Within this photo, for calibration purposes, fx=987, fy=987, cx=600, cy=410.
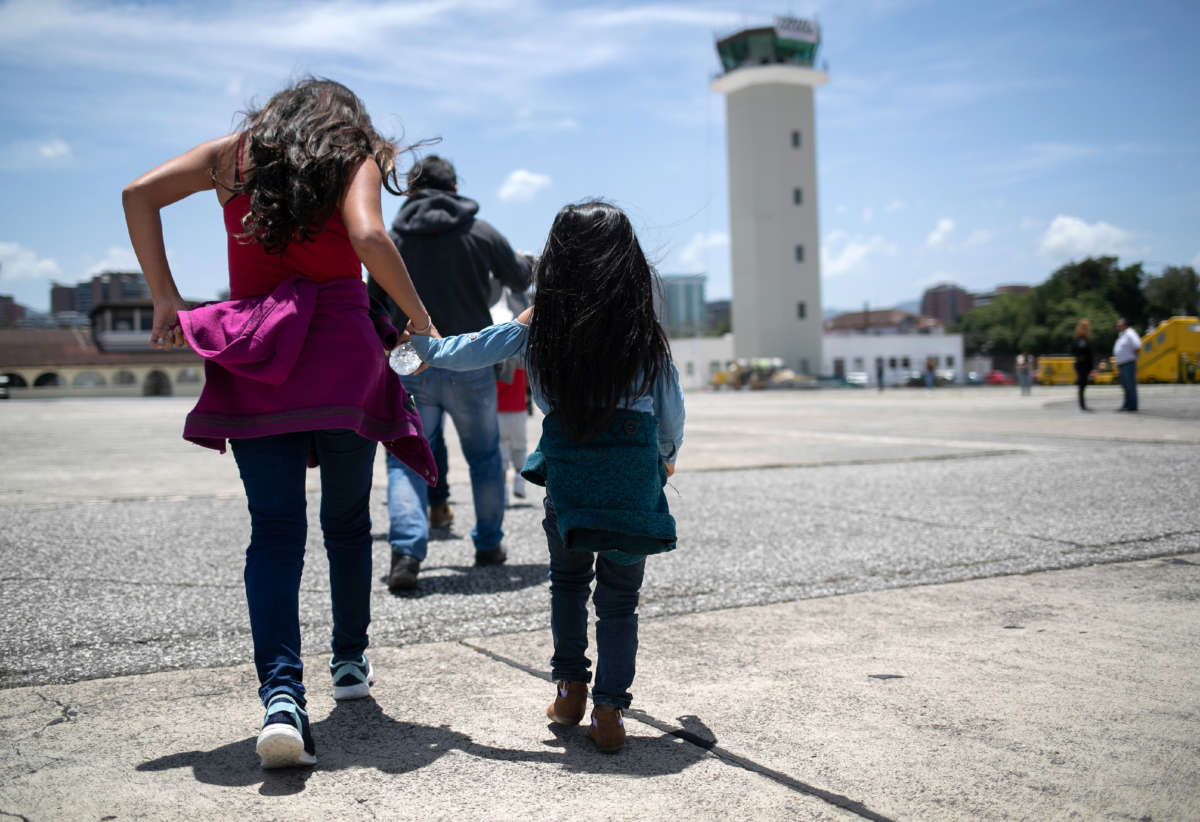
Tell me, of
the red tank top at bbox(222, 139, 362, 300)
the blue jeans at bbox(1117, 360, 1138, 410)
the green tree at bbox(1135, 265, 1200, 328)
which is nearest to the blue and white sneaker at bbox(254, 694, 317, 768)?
the red tank top at bbox(222, 139, 362, 300)

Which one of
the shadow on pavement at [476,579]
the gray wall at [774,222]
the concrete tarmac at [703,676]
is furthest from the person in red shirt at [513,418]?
the gray wall at [774,222]

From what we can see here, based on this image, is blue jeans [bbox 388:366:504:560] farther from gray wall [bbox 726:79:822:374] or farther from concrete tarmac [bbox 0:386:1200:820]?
gray wall [bbox 726:79:822:374]

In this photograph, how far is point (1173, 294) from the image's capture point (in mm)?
75875

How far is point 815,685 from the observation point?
265 cm

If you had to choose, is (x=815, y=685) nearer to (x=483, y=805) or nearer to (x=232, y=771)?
(x=483, y=805)

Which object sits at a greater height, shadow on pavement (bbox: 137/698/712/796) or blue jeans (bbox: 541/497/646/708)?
blue jeans (bbox: 541/497/646/708)

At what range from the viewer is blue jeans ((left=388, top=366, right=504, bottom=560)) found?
389 cm

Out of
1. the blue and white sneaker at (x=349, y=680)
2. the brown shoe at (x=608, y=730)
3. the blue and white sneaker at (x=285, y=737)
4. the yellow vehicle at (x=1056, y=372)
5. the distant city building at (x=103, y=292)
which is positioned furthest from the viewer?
the distant city building at (x=103, y=292)

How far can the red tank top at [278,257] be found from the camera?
2375 mm

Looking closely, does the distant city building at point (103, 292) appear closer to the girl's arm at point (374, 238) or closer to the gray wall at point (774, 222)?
the gray wall at point (774, 222)

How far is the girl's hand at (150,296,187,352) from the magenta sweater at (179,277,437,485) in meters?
0.04

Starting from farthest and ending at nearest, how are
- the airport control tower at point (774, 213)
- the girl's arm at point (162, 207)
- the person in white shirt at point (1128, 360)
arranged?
1. the airport control tower at point (774, 213)
2. the person in white shirt at point (1128, 360)
3. the girl's arm at point (162, 207)

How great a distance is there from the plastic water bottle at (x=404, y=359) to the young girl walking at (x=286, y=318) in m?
0.04

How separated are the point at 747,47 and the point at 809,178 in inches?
481
